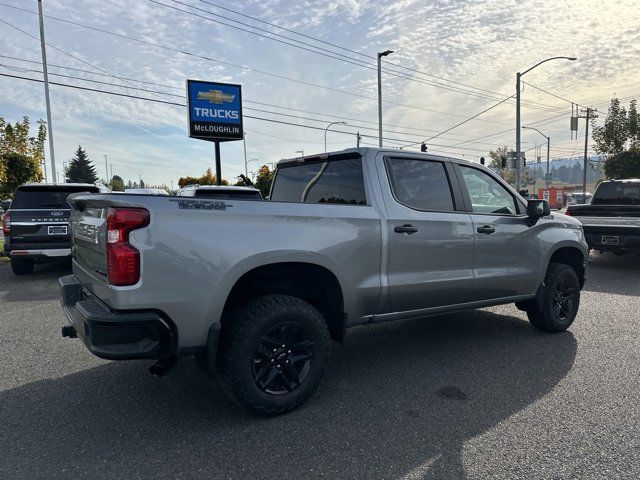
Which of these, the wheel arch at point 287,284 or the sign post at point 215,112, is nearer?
the wheel arch at point 287,284

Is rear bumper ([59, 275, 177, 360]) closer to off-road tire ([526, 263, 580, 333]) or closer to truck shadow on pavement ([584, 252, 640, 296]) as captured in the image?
off-road tire ([526, 263, 580, 333])


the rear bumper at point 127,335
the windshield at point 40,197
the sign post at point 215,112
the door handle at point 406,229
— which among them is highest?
the sign post at point 215,112

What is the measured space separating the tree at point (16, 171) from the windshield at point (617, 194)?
1665 cm

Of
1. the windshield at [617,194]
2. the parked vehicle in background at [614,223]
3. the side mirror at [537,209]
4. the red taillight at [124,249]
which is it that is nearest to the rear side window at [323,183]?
the red taillight at [124,249]

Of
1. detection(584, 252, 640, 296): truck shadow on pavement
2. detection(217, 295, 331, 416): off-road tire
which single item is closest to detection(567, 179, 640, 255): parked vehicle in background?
detection(584, 252, 640, 296): truck shadow on pavement

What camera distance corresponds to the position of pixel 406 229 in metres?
3.74

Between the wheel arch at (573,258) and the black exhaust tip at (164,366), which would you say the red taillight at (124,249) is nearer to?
the black exhaust tip at (164,366)

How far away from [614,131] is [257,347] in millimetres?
33253

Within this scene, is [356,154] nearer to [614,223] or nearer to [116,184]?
[614,223]

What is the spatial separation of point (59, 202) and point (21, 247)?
1.02 m

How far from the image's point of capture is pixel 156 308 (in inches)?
107

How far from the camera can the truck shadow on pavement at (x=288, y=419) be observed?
2.62 m

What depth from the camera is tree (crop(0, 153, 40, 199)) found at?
580 inches

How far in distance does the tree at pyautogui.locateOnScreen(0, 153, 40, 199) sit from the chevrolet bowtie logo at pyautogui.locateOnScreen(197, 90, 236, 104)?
20.2ft
